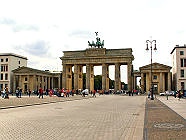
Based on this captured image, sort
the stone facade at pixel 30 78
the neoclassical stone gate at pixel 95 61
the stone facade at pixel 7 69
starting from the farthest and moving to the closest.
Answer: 1. the stone facade at pixel 7 69
2. the stone facade at pixel 30 78
3. the neoclassical stone gate at pixel 95 61

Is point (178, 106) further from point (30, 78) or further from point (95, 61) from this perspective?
point (30, 78)

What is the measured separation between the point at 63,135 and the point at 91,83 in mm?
109717

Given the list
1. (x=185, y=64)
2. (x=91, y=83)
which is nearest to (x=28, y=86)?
(x=91, y=83)

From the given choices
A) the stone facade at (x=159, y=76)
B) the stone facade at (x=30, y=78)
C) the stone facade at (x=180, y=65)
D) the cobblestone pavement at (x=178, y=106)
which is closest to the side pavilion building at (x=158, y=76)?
the stone facade at (x=159, y=76)

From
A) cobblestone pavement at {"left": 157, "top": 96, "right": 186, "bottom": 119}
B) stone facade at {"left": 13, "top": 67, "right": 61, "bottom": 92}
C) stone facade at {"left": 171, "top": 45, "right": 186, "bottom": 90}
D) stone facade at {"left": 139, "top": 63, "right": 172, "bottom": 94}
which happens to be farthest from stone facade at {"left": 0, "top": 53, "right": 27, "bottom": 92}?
cobblestone pavement at {"left": 157, "top": 96, "right": 186, "bottom": 119}

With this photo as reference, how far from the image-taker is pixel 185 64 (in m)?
106

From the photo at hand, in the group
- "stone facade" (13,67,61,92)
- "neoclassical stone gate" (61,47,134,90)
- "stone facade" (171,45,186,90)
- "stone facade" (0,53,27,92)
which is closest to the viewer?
"stone facade" (171,45,186,90)

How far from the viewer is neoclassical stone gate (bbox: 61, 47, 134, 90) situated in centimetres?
11294

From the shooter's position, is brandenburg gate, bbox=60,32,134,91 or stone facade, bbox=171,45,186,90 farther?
brandenburg gate, bbox=60,32,134,91

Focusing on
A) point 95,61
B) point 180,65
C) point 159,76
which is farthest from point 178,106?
point 95,61

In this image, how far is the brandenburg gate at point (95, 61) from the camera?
113000 millimetres

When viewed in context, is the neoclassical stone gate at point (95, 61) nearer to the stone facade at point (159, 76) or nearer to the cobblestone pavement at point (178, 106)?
the stone facade at point (159, 76)

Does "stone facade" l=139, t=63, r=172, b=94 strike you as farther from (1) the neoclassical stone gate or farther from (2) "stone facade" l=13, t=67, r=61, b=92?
(2) "stone facade" l=13, t=67, r=61, b=92

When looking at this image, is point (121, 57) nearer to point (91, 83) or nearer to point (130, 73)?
point (130, 73)
